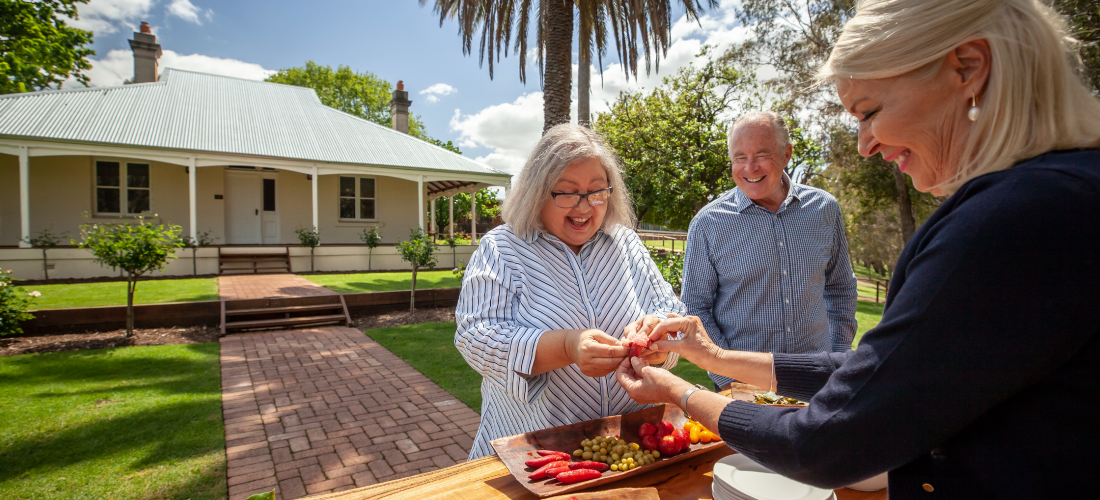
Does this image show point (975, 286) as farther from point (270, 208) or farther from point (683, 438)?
point (270, 208)

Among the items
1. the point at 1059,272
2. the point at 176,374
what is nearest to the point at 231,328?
the point at 176,374

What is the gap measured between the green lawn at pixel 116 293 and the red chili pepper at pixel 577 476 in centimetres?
1027

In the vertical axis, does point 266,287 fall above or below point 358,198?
below

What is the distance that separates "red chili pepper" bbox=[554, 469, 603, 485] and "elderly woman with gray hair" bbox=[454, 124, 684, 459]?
36 cm

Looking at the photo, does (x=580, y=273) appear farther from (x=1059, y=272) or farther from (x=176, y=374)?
(x=176, y=374)

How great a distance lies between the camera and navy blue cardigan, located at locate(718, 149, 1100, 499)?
0.75 metres

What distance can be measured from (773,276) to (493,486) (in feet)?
6.56

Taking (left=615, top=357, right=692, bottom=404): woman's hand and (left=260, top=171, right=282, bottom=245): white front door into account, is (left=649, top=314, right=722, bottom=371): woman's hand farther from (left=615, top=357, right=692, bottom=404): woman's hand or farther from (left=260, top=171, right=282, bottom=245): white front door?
(left=260, top=171, right=282, bottom=245): white front door

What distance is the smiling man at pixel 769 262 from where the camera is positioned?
283 centimetres

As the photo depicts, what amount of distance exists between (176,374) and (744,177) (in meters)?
6.72

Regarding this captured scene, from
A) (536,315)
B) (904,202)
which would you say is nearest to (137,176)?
(536,315)

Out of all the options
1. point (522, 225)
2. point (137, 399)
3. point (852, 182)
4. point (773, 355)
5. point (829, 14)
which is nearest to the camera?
point (773, 355)

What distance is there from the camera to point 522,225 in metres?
2.15

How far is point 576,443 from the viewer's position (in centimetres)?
175
